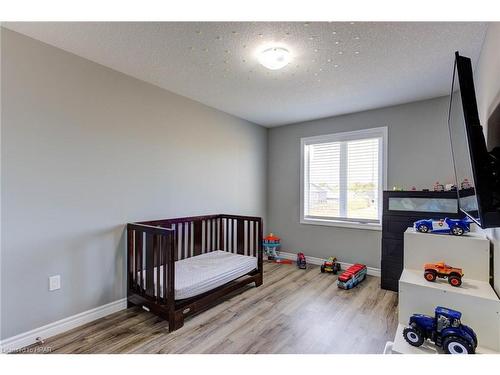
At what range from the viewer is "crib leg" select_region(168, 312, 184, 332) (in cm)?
197

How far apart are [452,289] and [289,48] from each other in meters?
1.91

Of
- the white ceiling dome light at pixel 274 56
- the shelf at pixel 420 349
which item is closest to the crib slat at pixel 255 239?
the white ceiling dome light at pixel 274 56

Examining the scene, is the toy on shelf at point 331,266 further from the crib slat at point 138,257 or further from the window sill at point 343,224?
the crib slat at point 138,257

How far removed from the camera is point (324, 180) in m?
3.84

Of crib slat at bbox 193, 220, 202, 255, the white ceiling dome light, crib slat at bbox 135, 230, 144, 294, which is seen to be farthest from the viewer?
crib slat at bbox 193, 220, 202, 255

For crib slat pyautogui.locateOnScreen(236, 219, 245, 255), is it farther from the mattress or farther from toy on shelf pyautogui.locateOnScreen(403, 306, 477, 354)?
toy on shelf pyautogui.locateOnScreen(403, 306, 477, 354)

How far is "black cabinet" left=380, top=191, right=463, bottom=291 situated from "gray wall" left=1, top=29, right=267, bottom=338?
2.37 meters

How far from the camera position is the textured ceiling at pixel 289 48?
5.53ft

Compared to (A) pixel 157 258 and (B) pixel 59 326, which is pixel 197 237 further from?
(B) pixel 59 326

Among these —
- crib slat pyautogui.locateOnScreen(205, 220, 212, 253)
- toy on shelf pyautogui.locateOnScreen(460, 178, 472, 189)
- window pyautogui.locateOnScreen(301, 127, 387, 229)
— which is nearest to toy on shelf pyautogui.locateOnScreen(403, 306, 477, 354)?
toy on shelf pyautogui.locateOnScreen(460, 178, 472, 189)

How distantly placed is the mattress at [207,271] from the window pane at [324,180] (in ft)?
4.94

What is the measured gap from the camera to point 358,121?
137 inches
